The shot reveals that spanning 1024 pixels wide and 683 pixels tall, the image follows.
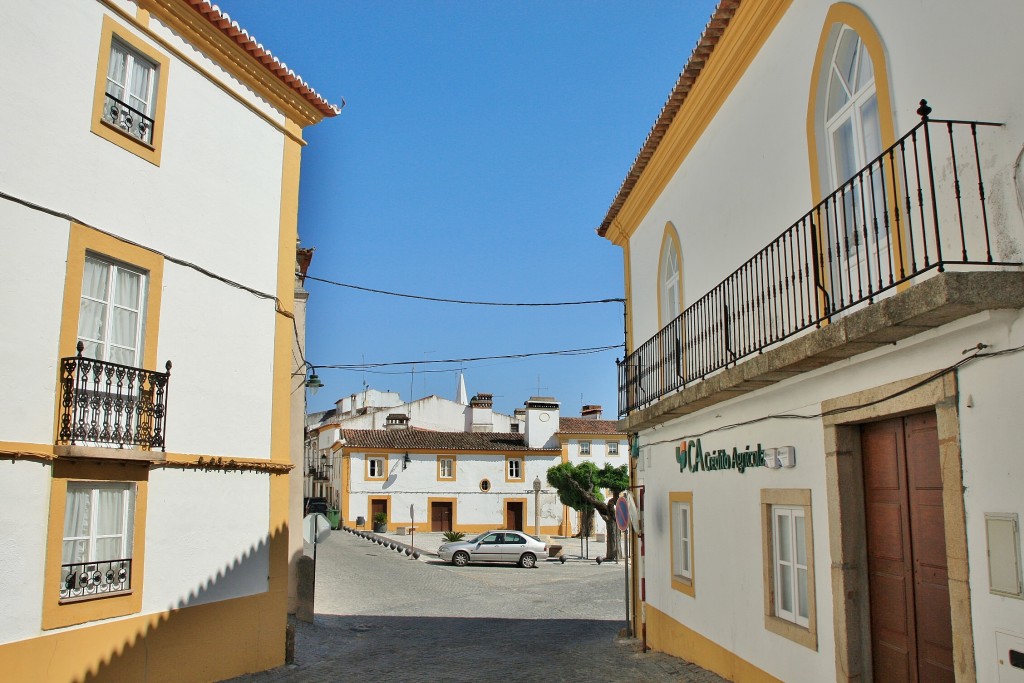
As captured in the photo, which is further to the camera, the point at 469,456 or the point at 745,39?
the point at 469,456

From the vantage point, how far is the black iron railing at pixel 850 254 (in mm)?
5336

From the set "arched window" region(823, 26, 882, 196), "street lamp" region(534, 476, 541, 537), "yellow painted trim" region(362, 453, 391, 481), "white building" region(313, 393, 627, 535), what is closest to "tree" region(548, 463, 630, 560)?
"street lamp" region(534, 476, 541, 537)

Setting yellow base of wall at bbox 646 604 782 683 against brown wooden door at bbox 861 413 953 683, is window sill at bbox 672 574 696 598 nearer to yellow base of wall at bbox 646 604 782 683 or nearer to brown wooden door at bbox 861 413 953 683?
yellow base of wall at bbox 646 604 782 683

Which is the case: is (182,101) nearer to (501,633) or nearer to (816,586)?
(816,586)

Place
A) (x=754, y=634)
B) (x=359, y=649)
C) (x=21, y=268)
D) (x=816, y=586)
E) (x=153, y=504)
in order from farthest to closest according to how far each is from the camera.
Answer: (x=359, y=649), (x=153, y=504), (x=754, y=634), (x=21, y=268), (x=816, y=586)

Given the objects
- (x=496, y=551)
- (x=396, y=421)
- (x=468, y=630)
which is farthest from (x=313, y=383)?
(x=396, y=421)

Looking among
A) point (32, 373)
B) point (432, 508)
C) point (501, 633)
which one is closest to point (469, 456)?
point (432, 508)

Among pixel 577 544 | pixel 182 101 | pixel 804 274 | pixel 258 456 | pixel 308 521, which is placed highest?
pixel 182 101

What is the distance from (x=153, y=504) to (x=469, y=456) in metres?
40.3

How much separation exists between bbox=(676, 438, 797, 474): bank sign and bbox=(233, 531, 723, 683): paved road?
8.07 feet

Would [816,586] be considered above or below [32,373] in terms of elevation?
below

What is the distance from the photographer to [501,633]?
15250mm

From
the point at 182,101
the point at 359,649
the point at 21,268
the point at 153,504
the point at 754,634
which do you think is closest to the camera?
the point at 21,268

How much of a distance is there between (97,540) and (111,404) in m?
1.43
